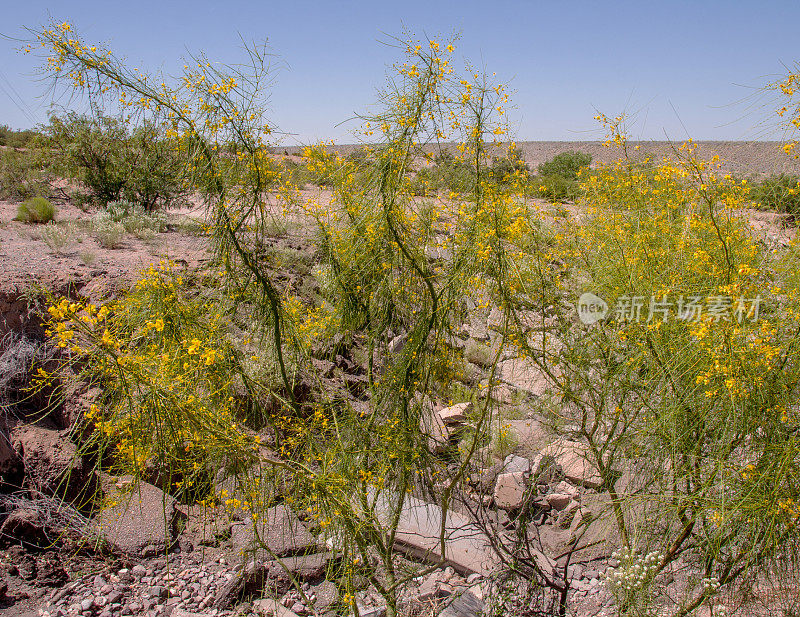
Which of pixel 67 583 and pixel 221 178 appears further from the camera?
pixel 67 583

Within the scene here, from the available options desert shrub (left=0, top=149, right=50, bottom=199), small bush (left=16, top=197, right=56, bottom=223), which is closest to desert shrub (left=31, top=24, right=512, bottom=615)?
small bush (left=16, top=197, right=56, bottom=223)

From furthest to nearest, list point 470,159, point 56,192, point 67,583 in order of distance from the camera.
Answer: point 56,192, point 67,583, point 470,159

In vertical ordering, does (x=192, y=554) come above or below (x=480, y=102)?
below

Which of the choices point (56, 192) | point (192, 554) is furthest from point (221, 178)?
point (56, 192)

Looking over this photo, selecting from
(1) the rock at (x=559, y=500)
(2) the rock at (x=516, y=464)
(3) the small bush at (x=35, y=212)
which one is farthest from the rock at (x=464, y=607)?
(3) the small bush at (x=35, y=212)

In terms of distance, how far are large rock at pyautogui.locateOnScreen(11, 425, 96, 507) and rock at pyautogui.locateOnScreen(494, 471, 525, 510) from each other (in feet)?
13.5

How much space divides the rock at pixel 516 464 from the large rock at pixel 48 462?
4312 mm

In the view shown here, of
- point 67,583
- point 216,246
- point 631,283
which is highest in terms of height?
point 216,246

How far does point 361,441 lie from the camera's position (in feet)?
11.5

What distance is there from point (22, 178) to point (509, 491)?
1533 cm

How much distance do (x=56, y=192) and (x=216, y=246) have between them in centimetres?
1315

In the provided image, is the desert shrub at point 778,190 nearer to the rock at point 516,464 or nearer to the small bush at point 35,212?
the rock at point 516,464

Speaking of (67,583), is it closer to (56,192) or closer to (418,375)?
(418,375)

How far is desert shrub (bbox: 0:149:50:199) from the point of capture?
13094 millimetres
